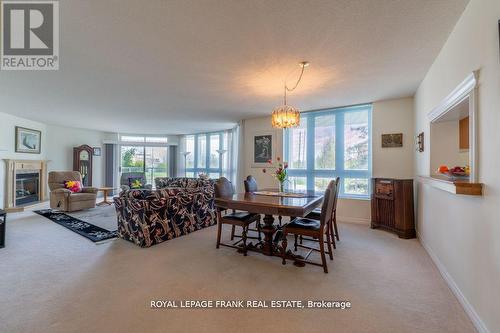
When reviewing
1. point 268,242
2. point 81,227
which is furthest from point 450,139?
point 81,227

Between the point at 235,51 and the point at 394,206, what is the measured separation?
3478 millimetres

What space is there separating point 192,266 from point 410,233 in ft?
11.1

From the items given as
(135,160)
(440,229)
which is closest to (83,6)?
(440,229)

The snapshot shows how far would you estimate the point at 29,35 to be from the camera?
2143mm

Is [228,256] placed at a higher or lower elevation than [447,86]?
lower

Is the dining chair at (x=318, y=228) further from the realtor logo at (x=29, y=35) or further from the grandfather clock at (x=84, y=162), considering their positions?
the grandfather clock at (x=84, y=162)

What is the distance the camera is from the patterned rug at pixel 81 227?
3586 millimetres

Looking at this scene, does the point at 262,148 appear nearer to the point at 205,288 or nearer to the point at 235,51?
the point at 235,51

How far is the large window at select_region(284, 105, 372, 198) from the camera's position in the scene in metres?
4.55

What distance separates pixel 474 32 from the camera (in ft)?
5.48

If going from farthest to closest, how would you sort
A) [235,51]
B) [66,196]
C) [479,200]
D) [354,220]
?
[66,196], [354,220], [235,51], [479,200]

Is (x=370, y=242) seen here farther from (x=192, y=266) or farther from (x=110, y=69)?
(x=110, y=69)

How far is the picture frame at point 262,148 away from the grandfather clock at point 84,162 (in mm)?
5887

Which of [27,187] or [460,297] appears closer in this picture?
[460,297]
